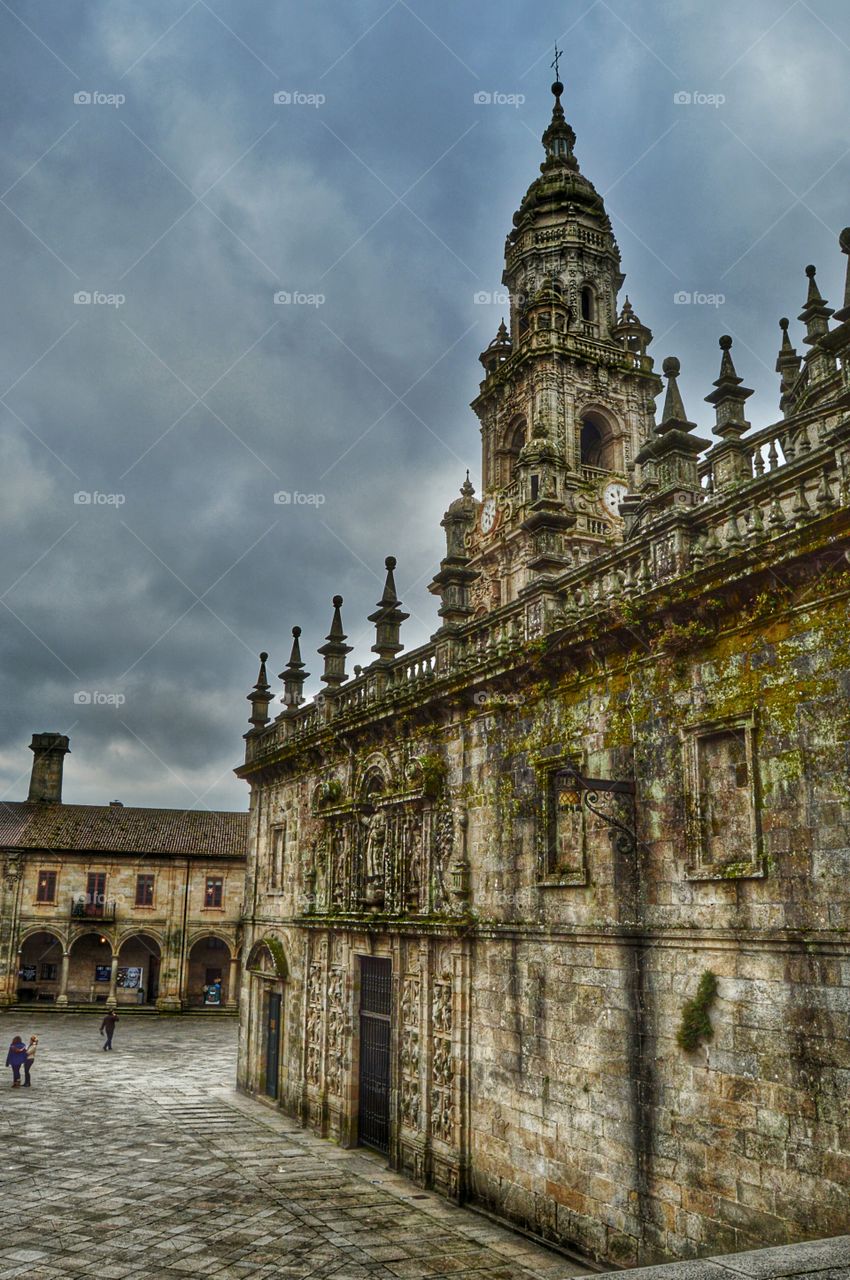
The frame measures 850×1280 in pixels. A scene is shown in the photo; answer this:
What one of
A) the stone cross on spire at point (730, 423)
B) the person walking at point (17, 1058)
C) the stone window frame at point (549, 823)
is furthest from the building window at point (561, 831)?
the person walking at point (17, 1058)

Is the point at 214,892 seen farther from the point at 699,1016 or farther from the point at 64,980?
the point at 699,1016

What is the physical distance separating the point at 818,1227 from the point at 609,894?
4264 mm

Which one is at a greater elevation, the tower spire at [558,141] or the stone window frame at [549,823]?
the tower spire at [558,141]

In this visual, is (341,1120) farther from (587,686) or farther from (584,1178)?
(587,686)

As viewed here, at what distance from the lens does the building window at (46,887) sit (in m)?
47.7

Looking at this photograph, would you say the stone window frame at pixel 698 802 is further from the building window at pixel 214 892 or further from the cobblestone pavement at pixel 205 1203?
the building window at pixel 214 892

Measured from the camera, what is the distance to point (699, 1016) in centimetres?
1073

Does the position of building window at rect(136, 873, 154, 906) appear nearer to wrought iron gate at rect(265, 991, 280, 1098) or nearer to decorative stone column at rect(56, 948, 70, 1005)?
decorative stone column at rect(56, 948, 70, 1005)

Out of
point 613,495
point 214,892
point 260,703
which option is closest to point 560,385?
point 613,495

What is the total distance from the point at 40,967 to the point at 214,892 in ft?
28.6

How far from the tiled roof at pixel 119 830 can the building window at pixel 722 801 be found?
38949 millimetres

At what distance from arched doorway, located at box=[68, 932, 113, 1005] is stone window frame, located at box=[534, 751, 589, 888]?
3883 cm

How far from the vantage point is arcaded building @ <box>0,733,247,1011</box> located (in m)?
47.2

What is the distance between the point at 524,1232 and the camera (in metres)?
13.6
